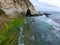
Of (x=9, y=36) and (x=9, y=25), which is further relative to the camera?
(x=9, y=25)

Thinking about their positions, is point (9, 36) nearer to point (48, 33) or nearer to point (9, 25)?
point (9, 25)

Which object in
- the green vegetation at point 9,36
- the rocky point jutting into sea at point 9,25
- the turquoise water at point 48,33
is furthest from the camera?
the turquoise water at point 48,33

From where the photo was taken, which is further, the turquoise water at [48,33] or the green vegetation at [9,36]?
the turquoise water at [48,33]

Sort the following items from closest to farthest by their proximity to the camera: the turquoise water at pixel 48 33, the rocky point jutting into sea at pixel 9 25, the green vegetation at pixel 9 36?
the green vegetation at pixel 9 36 → the rocky point jutting into sea at pixel 9 25 → the turquoise water at pixel 48 33

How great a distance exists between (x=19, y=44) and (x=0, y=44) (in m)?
2.48

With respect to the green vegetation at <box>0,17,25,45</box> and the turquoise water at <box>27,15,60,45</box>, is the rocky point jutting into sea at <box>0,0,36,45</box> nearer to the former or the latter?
the green vegetation at <box>0,17,25,45</box>

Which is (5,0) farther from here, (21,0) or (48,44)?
(48,44)

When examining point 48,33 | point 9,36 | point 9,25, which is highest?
point 9,36

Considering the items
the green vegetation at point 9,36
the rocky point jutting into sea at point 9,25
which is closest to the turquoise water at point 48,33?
the rocky point jutting into sea at point 9,25

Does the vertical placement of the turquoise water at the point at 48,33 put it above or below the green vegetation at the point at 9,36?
below

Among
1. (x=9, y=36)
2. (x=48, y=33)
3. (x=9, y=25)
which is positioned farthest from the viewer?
(x=48, y=33)

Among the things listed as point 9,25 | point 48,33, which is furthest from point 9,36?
point 48,33

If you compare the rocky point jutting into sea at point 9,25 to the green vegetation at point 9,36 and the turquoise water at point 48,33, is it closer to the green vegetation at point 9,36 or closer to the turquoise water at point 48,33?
the green vegetation at point 9,36

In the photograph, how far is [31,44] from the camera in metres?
18.0
